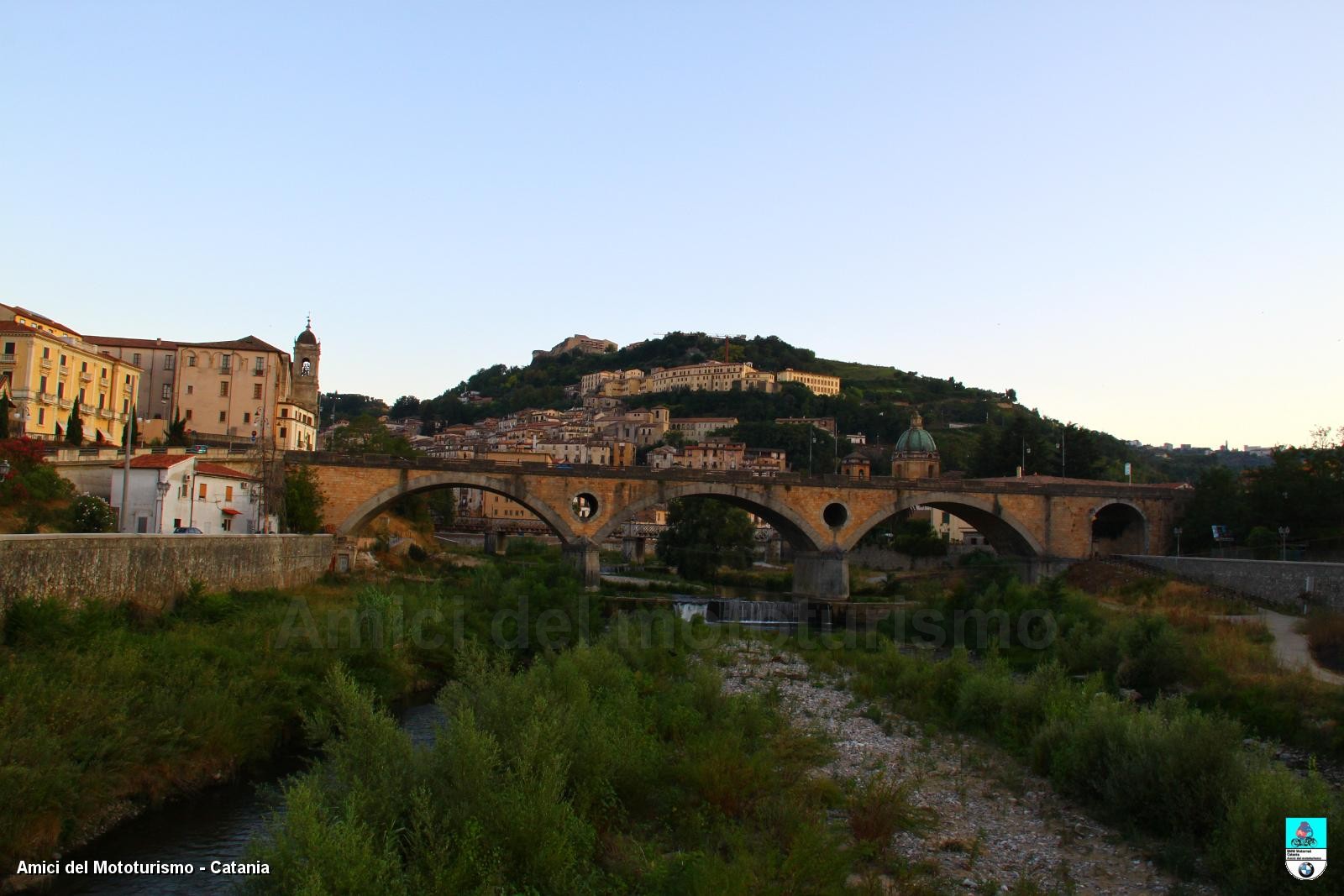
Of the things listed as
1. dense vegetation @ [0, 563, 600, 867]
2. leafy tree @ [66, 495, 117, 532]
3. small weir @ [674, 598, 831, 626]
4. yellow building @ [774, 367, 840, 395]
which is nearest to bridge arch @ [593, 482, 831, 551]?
small weir @ [674, 598, 831, 626]

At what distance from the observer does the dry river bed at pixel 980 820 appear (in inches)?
552

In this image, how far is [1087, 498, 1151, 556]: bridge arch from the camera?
6134 centimetres

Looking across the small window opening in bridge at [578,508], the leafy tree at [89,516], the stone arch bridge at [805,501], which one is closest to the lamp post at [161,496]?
the leafy tree at [89,516]

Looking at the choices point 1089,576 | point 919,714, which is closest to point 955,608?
point 1089,576

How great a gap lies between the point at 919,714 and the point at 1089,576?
32912 mm

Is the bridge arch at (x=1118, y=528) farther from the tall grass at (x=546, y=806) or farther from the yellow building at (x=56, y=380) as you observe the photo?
the yellow building at (x=56, y=380)

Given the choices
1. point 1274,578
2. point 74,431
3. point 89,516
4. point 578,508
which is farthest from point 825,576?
point 74,431

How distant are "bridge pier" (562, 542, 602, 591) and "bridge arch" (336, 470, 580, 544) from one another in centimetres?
44


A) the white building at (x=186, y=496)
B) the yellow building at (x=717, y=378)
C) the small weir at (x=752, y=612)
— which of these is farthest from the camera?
the yellow building at (x=717, y=378)

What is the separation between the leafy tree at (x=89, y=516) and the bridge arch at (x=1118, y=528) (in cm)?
5206

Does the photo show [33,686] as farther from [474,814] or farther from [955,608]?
[955,608]

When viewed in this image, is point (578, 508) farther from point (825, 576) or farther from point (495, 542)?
point (495, 542)

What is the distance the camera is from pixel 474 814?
12094mm

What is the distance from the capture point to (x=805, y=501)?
56.3 m
